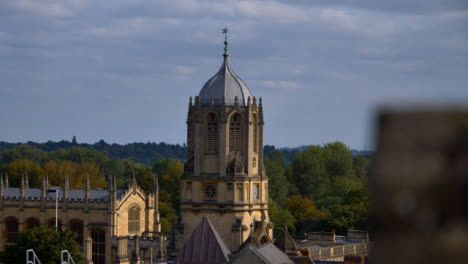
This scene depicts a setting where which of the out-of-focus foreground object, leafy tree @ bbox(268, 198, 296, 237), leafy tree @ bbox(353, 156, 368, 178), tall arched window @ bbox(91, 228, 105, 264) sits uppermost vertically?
leafy tree @ bbox(353, 156, 368, 178)

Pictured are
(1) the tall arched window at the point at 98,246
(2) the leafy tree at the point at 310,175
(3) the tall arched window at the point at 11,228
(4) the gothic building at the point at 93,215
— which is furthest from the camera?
(2) the leafy tree at the point at 310,175

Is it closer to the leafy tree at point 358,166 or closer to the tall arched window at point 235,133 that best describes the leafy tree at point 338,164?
the leafy tree at point 358,166

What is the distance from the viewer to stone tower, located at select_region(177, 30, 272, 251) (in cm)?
4238

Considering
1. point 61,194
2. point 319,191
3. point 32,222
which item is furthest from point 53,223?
point 319,191

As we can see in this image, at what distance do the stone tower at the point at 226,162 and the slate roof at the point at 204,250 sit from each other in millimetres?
9233

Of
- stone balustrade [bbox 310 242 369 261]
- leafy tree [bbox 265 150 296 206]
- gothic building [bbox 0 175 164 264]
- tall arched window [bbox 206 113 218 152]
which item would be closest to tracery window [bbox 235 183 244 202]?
tall arched window [bbox 206 113 218 152]

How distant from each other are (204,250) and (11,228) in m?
42.8

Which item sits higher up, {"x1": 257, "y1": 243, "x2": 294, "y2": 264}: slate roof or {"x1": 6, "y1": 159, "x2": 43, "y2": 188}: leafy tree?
{"x1": 6, "y1": 159, "x2": 43, "y2": 188}: leafy tree

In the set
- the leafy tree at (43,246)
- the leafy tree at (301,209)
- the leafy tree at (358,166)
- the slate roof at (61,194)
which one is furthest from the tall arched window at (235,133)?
the leafy tree at (358,166)

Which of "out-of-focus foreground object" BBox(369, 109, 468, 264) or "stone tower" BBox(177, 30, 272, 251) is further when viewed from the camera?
"stone tower" BBox(177, 30, 272, 251)

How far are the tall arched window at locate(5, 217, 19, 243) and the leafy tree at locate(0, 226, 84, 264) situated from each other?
1511 centimetres

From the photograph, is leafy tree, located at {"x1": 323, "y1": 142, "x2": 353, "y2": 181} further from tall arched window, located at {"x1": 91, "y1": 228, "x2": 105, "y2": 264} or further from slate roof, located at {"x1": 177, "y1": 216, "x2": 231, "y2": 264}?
slate roof, located at {"x1": 177, "y1": 216, "x2": 231, "y2": 264}

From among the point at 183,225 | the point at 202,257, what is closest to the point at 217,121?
the point at 183,225

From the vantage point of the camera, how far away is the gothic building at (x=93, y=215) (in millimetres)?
66000
